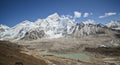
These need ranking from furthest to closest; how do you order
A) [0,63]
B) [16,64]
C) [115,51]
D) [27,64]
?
[115,51] < [27,64] < [16,64] < [0,63]

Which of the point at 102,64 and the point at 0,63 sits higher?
the point at 0,63

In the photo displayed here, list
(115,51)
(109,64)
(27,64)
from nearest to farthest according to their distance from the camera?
(27,64) → (109,64) → (115,51)

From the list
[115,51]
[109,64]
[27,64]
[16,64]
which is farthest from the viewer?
[115,51]

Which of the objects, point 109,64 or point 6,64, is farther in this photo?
point 109,64

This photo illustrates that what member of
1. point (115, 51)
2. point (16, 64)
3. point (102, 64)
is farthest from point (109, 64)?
point (16, 64)

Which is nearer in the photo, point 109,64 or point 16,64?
point 16,64

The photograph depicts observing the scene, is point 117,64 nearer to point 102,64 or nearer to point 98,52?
point 102,64

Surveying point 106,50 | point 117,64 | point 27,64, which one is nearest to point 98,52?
point 106,50

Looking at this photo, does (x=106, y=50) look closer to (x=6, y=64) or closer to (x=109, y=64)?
(x=109, y=64)

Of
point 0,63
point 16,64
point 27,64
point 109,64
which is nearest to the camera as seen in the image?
point 0,63
